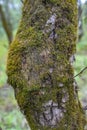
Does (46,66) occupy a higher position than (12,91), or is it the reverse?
(46,66)

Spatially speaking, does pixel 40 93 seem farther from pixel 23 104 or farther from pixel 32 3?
pixel 32 3

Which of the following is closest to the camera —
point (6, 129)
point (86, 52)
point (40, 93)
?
point (40, 93)

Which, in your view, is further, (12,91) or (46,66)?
(12,91)

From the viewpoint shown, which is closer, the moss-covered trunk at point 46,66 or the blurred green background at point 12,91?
the moss-covered trunk at point 46,66

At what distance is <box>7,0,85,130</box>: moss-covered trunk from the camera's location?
174 centimetres

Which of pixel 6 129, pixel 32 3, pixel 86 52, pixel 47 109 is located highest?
pixel 32 3

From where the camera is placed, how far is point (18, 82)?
1.75 metres

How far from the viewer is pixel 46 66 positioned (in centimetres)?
175

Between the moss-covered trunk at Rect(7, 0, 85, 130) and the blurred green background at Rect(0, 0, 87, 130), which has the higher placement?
the moss-covered trunk at Rect(7, 0, 85, 130)

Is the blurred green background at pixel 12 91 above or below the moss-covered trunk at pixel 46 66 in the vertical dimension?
below

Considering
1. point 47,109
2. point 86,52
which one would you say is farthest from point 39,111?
point 86,52

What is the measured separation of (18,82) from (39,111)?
0.21 m

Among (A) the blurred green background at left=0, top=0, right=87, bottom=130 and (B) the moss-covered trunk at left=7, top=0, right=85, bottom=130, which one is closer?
(B) the moss-covered trunk at left=7, top=0, right=85, bottom=130

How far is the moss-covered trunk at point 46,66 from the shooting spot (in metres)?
1.74
